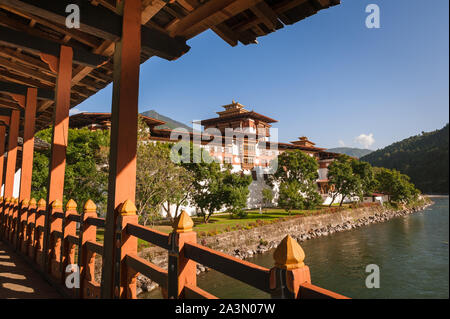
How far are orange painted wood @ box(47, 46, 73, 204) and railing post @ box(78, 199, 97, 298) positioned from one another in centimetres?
177

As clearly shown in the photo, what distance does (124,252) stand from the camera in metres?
2.73

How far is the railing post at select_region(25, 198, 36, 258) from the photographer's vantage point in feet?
18.0

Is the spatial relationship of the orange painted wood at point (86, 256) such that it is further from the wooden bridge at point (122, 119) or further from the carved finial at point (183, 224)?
the carved finial at point (183, 224)

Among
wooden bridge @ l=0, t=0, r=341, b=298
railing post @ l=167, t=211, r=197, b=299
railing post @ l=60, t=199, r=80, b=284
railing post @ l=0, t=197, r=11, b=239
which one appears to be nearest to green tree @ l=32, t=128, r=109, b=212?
railing post @ l=0, t=197, r=11, b=239

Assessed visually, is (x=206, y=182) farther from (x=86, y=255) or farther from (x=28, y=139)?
(x=86, y=255)

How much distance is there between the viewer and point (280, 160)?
1186 inches

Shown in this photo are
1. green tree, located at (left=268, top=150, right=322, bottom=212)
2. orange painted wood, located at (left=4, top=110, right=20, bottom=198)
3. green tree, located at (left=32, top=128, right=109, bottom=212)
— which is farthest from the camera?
green tree, located at (left=268, top=150, right=322, bottom=212)

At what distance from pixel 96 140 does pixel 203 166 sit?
7.88 meters

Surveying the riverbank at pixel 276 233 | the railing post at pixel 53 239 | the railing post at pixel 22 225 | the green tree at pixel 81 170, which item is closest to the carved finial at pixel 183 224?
the railing post at pixel 53 239

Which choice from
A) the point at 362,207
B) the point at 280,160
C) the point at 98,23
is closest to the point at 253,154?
the point at 280,160

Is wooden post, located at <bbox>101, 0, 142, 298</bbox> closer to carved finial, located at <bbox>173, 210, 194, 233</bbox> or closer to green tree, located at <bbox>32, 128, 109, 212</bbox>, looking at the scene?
carved finial, located at <bbox>173, 210, 194, 233</bbox>

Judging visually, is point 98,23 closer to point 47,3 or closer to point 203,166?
point 47,3

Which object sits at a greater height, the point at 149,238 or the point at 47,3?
the point at 47,3

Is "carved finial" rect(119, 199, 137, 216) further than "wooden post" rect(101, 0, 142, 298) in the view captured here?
No
